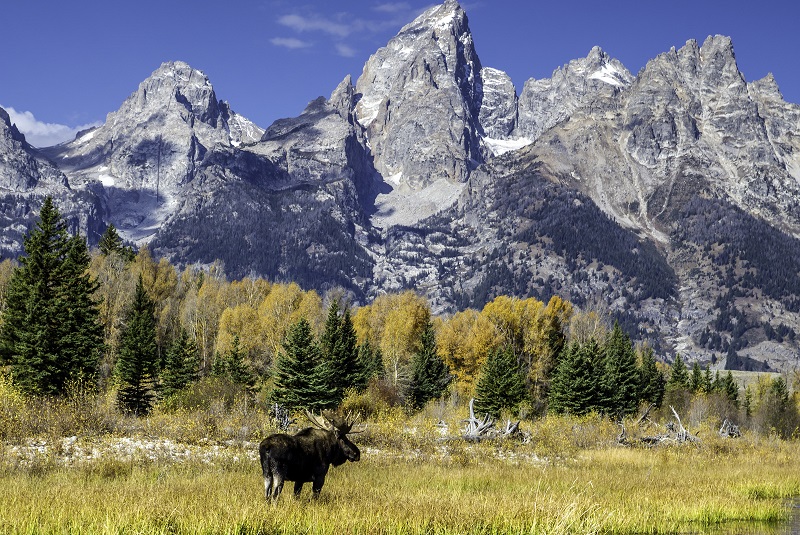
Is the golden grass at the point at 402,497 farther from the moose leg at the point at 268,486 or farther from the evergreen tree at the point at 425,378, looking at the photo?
the evergreen tree at the point at 425,378

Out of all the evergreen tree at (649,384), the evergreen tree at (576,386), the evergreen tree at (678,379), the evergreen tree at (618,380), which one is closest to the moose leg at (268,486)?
the evergreen tree at (576,386)

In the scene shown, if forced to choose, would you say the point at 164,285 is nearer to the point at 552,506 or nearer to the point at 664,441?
the point at 664,441

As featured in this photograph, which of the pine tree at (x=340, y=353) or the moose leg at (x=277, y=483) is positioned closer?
the moose leg at (x=277, y=483)

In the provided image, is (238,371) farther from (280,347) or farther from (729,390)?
(729,390)

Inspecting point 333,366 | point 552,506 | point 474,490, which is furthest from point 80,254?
point 552,506

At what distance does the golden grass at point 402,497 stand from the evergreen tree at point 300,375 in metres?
18.8

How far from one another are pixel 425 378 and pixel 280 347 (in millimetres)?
23368

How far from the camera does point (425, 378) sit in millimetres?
65438

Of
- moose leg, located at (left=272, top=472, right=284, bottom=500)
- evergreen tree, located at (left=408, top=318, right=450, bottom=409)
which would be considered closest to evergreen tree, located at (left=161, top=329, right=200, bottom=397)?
evergreen tree, located at (left=408, top=318, right=450, bottom=409)

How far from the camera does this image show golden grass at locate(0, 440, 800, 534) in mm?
12023

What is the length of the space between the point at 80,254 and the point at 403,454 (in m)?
32.9

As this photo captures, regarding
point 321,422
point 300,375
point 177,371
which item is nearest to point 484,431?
point 300,375

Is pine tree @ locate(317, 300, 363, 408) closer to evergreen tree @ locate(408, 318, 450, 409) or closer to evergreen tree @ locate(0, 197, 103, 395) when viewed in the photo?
evergreen tree @ locate(408, 318, 450, 409)

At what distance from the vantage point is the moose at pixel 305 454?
1336 centimetres
